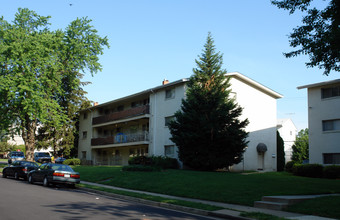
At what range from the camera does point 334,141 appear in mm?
27391

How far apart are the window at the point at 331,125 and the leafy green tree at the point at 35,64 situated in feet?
86.8

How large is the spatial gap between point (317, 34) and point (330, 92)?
15055mm

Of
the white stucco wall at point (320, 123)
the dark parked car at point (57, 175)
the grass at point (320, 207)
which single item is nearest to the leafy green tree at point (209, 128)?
the white stucco wall at point (320, 123)

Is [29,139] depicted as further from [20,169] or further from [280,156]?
[280,156]

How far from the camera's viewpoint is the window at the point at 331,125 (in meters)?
27.4

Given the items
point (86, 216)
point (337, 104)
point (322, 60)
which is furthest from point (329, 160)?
point (86, 216)

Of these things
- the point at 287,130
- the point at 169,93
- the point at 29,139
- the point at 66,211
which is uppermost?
the point at 169,93

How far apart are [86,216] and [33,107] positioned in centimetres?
2935

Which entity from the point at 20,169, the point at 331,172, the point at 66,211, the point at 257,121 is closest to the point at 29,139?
the point at 20,169

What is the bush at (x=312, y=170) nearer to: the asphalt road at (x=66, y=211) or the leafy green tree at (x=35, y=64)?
the asphalt road at (x=66, y=211)

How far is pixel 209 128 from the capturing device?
88.7ft

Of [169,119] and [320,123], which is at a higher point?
[169,119]

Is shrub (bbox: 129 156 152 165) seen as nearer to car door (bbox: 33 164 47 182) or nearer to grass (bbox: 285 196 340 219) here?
car door (bbox: 33 164 47 182)

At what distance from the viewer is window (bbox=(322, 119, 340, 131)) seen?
27398mm
